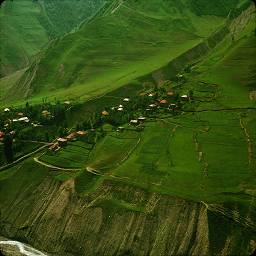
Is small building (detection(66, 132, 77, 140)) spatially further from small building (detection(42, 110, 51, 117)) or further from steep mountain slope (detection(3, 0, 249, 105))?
steep mountain slope (detection(3, 0, 249, 105))

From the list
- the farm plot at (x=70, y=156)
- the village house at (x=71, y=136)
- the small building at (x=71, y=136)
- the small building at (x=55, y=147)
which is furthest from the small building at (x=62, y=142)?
the small building at (x=71, y=136)

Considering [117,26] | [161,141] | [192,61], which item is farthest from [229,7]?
[161,141]

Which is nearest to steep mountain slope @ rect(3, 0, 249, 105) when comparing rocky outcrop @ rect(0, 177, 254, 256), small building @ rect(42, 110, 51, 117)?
small building @ rect(42, 110, 51, 117)

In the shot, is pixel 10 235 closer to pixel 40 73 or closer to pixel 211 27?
pixel 40 73

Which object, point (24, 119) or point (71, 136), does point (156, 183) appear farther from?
point (24, 119)

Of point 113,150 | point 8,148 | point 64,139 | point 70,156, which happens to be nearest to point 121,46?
point 64,139

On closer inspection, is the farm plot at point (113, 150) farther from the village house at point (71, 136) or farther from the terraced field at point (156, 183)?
the village house at point (71, 136)
